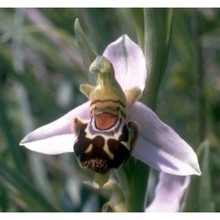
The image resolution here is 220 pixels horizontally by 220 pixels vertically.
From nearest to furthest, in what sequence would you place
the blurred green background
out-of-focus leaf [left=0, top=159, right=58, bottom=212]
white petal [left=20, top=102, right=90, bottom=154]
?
white petal [left=20, top=102, right=90, bottom=154], out-of-focus leaf [left=0, top=159, right=58, bottom=212], the blurred green background

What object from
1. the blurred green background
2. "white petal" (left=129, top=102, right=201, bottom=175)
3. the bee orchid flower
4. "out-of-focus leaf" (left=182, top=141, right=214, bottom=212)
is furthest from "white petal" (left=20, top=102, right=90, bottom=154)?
the blurred green background

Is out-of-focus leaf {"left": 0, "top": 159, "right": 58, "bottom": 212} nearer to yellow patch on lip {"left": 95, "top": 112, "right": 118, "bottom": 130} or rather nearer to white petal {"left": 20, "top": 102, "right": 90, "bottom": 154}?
white petal {"left": 20, "top": 102, "right": 90, "bottom": 154}

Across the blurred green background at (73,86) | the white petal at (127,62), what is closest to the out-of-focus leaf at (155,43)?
the white petal at (127,62)

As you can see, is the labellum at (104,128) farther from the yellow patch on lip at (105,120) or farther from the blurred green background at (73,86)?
the blurred green background at (73,86)

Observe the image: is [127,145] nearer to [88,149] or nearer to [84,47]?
[88,149]

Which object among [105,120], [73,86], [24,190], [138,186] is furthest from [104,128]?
[73,86]
